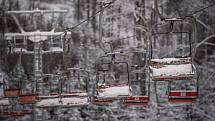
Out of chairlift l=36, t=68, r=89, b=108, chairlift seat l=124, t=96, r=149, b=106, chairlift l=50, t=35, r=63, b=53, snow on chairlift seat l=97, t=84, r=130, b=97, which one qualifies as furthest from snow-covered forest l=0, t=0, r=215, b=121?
snow on chairlift seat l=97, t=84, r=130, b=97

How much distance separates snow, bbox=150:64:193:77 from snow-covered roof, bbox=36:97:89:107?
1014 millimetres

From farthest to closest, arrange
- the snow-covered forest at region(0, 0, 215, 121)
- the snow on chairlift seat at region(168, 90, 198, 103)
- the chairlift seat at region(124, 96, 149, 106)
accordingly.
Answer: the snow-covered forest at region(0, 0, 215, 121), the chairlift seat at region(124, 96, 149, 106), the snow on chairlift seat at region(168, 90, 198, 103)

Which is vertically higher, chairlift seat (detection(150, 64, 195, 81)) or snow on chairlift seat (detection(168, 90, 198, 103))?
chairlift seat (detection(150, 64, 195, 81))

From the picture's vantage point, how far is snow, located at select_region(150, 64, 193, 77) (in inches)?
159

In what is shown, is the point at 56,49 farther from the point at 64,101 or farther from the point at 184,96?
the point at 184,96

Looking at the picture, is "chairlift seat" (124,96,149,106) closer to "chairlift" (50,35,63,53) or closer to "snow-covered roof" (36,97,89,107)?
"snow-covered roof" (36,97,89,107)

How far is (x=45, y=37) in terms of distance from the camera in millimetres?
7562

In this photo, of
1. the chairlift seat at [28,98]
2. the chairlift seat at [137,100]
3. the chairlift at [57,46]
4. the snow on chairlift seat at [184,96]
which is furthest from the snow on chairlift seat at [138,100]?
the chairlift at [57,46]

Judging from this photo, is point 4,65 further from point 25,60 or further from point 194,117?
point 194,117

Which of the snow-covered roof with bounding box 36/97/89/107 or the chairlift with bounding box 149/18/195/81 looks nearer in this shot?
the chairlift with bounding box 149/18/195/81

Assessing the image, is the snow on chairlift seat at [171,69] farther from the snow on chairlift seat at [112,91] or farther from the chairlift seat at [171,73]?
the snow on chairlift seat at [112,91]

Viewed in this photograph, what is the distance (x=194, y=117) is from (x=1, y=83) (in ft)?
11.7

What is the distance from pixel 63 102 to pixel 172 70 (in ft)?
4.42

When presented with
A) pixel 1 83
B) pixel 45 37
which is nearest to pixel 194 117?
pixel 45 37
